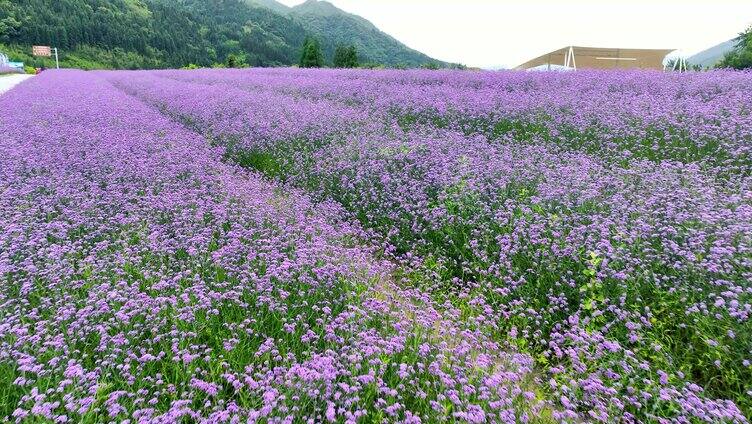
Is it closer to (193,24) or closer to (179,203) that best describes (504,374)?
(179,203)

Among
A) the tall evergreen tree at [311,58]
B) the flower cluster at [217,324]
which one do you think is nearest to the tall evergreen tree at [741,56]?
the flower cluster at [217,324]

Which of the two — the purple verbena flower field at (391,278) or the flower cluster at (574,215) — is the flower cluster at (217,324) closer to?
the purple verbena flower field at (391,278)

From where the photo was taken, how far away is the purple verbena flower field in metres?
2.30

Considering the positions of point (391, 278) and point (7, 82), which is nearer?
point (391, 278)

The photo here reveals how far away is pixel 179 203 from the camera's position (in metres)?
4.57

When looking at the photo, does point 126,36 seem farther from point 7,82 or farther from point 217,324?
point 217,324

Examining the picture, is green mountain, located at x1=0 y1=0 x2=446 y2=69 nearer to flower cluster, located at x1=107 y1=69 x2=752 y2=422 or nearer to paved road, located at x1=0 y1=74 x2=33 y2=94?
paved road, located at x1=0 y1=74 x2=33 y2=94

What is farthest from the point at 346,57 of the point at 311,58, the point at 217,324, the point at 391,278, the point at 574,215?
the point at 217,324

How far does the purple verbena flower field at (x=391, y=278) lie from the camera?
7.55 feet

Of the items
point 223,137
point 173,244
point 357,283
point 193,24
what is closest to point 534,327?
point 357,283

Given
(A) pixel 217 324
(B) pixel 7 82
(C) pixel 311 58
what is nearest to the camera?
(A) pixel 217 324

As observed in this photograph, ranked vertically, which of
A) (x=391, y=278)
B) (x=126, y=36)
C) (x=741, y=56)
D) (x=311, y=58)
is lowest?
(x=391, y=278)

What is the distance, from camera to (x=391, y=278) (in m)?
4.48

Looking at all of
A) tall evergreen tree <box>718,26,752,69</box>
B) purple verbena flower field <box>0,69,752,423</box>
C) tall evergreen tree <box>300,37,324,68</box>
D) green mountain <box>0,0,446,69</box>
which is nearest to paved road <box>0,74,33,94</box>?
purple verbena flower field <box>0,69,752,423</box>
